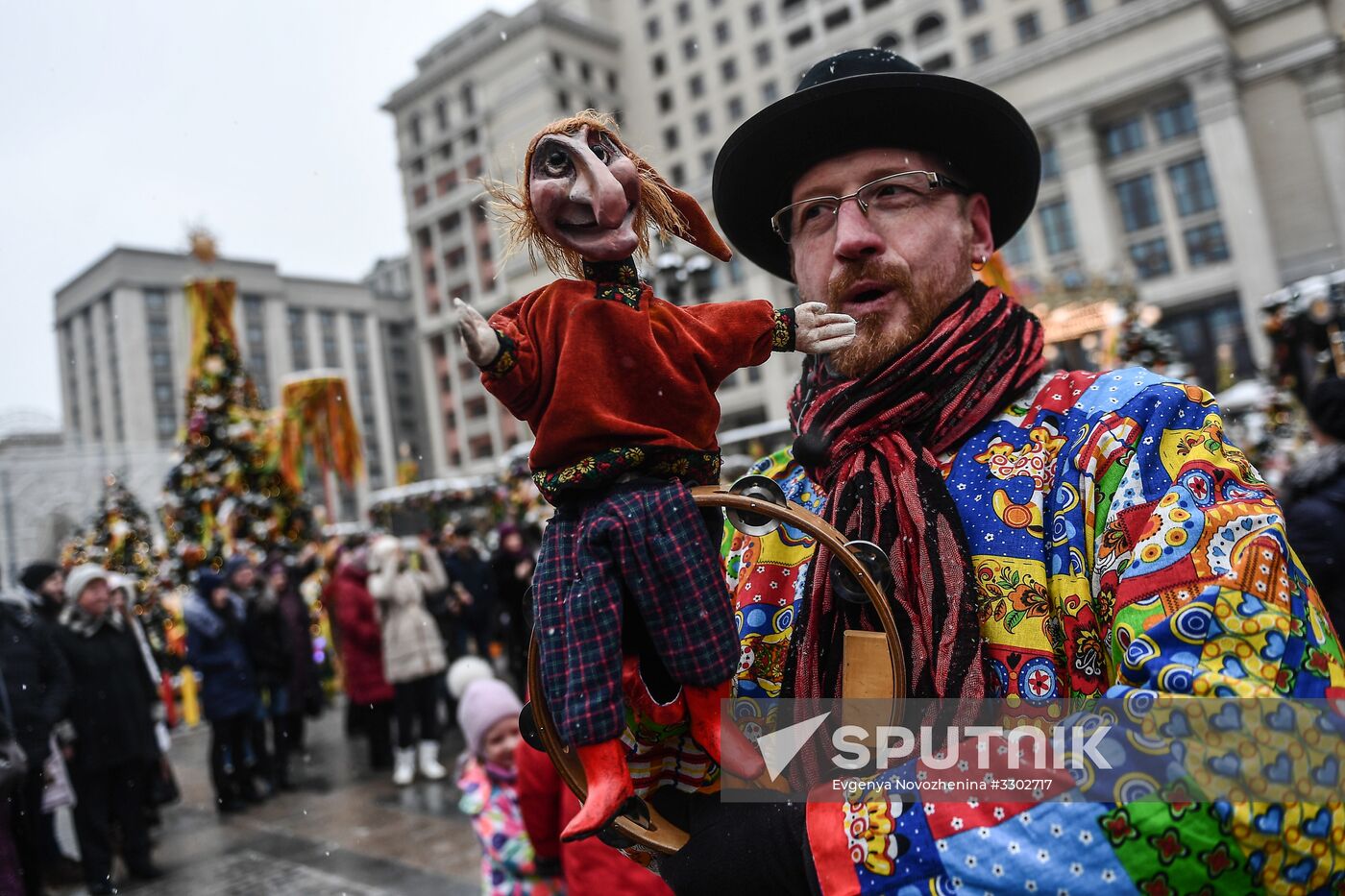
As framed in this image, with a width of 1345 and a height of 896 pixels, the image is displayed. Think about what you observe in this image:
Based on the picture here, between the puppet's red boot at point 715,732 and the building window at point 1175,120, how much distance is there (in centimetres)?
3950

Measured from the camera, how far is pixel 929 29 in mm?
39062

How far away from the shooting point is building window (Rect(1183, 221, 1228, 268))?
110 feet

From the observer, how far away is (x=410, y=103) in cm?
816

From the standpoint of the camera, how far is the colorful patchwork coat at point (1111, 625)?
88 centimetres

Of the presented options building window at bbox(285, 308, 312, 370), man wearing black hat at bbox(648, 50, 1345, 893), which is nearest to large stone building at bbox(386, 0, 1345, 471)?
man wearing black hat at bbox(648, 50, 1345, 893)

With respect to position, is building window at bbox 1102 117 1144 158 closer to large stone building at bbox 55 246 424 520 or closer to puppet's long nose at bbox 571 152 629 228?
puppet's long nose at bbox 571 152 629 228

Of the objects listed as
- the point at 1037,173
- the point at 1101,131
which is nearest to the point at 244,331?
the point at 1101,131

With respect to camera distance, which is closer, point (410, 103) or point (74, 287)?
point (410, 103)

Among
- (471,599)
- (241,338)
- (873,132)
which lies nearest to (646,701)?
(873,132)

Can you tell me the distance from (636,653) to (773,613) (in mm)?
344

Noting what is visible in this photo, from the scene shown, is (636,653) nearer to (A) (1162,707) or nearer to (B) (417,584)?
(A) (1162,707)

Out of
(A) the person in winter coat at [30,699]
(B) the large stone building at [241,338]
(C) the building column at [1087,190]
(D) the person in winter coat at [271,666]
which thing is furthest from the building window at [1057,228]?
(B) the large stone building at [241,338]

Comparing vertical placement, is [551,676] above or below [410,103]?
below

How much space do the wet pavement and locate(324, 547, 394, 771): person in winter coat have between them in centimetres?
33
